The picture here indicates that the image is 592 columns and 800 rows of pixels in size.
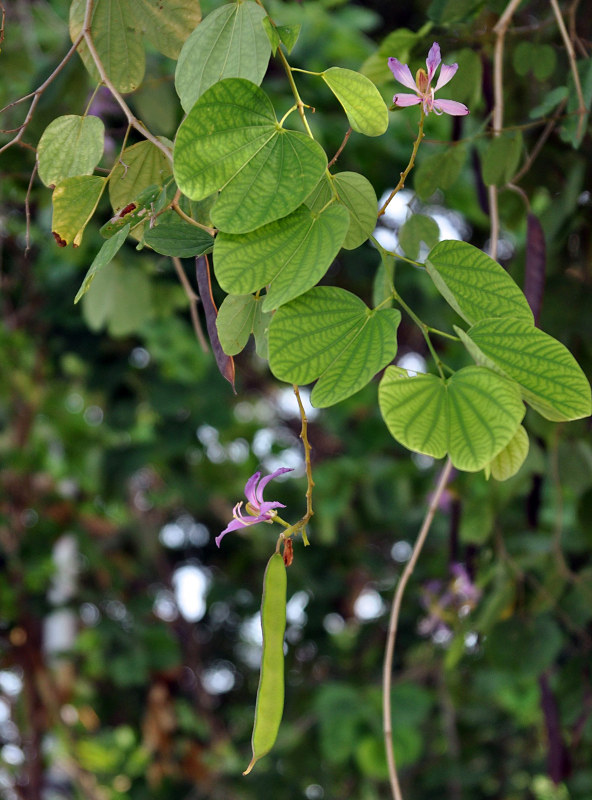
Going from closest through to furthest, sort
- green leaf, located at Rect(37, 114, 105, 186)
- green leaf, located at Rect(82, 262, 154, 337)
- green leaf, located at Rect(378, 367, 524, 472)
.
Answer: green leaf, located at Rect(378, 367, 524, 472) → green leaf, located at Rect(37, 114, 105, 186) → green leaf, located at Rect(82, 262, 154, 337)

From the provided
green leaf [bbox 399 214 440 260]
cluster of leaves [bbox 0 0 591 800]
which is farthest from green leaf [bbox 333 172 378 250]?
green leaf [bbox 399 214 440 260]

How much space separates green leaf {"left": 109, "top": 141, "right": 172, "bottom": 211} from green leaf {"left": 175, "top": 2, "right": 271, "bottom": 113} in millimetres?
55

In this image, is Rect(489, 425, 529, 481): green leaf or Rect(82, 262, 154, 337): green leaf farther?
Rect(82, 262, 154, 337): green leaf

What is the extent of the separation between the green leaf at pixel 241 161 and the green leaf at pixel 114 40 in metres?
0.18

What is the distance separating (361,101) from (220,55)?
8 cm

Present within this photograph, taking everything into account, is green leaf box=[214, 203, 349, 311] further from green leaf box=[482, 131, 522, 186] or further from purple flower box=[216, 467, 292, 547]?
green leaf box=[482, 131, 522, 186]

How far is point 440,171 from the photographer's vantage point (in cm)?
72

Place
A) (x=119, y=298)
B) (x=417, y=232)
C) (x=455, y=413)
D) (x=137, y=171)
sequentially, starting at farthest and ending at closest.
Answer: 1. (x=119, y=298)
2. (x=417, y=232)
3. (x=137, y=171)
4. (x=455, y=413)

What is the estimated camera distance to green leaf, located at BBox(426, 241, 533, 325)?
1.37 feet

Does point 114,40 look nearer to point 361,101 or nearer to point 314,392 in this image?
point 361,101

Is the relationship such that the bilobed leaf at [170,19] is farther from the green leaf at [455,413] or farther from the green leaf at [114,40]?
the green leaf at [455,413]

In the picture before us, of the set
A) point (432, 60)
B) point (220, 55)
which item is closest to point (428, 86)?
point (432, 60)

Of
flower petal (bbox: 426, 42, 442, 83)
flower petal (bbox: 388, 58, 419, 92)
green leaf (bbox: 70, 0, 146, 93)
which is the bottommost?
green leaf (bbox: 70, 0, 146, 93)

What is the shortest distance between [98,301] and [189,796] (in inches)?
57.4
